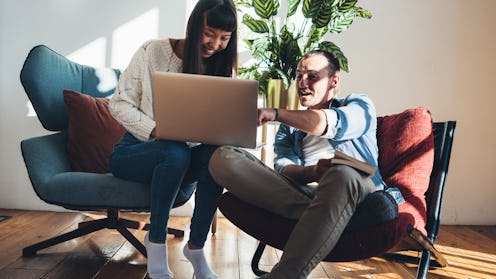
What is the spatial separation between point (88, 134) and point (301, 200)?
45.0 inches

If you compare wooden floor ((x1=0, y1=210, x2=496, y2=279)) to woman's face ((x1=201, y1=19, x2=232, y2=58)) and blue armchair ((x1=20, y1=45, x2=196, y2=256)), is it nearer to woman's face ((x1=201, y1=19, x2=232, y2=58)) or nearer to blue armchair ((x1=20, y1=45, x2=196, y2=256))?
blue armchair ((x1=20, y1=45, x2=196, y2=256))

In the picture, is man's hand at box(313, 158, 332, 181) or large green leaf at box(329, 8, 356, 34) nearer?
man's hand at box(313, 158, 332, 181)

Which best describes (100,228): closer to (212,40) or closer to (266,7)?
(212,40)

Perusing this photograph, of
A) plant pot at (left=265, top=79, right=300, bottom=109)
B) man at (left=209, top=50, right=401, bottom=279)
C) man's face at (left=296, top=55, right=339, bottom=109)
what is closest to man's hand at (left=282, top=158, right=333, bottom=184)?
man at (left=209, top=50, right=401, bottom=279)

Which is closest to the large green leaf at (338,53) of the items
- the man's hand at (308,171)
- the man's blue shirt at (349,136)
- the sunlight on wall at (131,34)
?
the man's blue shirt at (349,136)

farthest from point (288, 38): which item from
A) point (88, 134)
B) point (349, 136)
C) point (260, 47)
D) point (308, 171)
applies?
point (88, 134)

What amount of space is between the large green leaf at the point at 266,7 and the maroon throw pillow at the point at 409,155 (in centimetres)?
84

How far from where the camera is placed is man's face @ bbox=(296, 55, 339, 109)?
1.77 metres

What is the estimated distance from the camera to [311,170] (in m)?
1.48

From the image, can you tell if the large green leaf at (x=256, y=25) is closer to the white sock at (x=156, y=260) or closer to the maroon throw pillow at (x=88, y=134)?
the maroon throw pillow at (x=88, y=134)

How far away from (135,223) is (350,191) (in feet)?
4.10

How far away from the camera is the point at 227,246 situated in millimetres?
2238

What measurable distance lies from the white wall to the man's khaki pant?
1641 mm

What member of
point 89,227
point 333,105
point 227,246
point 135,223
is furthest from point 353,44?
point 89,227
